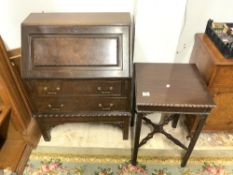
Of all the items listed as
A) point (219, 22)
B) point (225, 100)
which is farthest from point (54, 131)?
point (219, 22)

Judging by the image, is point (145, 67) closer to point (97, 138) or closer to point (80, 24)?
point (80, 24)

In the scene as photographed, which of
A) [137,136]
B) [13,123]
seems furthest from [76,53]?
[13,123]

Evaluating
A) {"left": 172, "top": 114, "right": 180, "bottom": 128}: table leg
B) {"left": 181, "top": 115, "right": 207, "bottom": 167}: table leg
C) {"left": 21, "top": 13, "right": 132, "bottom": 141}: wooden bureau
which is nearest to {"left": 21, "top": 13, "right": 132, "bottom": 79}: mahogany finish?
{"left": 21, "top": 13, "right": 132, "bottom": 141}: wooden bureau

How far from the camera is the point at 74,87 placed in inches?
52.1

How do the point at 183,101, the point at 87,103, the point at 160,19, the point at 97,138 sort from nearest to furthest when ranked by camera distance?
the point at 183,101, the point at 160,19, the point at 87,103, the point at 97,138

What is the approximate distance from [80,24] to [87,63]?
0.24 m

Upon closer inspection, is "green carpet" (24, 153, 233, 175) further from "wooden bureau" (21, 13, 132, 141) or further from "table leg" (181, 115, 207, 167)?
"wooden bureau" (21, 13, 132, 141)

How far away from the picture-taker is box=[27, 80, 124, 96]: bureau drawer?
1.29 m

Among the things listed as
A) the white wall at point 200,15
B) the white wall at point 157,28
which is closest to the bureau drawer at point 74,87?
the white wall at point 157,28

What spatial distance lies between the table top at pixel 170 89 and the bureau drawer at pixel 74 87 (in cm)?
16

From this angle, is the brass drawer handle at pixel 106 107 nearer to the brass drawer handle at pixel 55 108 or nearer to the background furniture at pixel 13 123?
the brass drawer handle at pixel 55 108

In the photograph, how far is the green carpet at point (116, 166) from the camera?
1533mm

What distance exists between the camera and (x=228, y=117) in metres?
1.57

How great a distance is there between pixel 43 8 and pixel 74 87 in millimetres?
664
